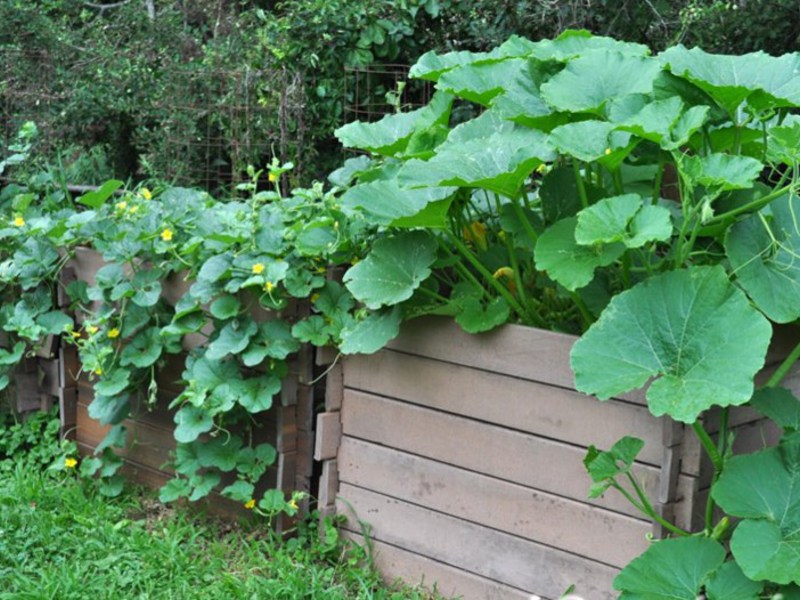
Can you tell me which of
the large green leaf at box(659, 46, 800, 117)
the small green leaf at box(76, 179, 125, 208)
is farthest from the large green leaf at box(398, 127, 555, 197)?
the small green leaf at box(76, 179, 125, 208)

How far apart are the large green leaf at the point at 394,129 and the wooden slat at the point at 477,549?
0.92m

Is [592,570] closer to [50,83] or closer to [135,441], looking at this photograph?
[135,441]

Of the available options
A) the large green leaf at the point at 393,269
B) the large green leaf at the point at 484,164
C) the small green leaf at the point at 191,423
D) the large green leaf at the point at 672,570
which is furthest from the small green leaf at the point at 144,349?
the large green leaf at the point at 672,570

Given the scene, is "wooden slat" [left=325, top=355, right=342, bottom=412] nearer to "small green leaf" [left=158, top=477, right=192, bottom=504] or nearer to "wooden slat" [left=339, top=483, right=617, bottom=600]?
"wooden slat" [left=339, top=483, right=617, bottom=600]

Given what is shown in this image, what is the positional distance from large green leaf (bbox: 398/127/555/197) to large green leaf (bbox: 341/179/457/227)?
5.2 inches

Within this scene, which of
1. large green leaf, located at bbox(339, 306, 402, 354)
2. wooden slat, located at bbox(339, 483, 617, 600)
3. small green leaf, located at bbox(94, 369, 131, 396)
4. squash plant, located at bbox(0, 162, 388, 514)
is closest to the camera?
wooden slat, located at bbox(339, 483, 617, 600)

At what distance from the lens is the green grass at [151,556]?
2.70 metres

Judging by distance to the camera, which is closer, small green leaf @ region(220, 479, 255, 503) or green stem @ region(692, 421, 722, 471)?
green stem @ region(692, 421, 722, 471)

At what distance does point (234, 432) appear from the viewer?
310 cm

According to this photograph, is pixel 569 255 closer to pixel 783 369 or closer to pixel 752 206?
pixel 752 206

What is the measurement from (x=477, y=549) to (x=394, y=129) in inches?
41.9

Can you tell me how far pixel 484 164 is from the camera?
221 centimetres

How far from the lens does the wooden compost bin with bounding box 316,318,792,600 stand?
89.5 inches

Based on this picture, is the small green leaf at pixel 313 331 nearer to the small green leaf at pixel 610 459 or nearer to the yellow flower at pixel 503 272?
the yellow flower at pixel 503 272
